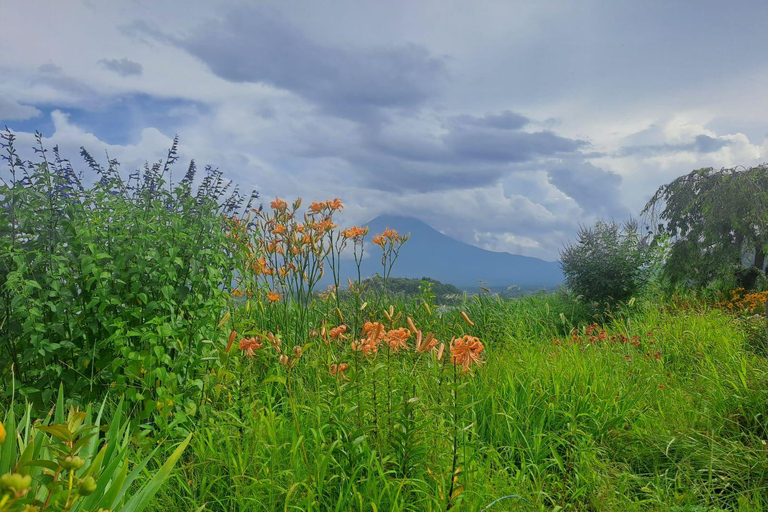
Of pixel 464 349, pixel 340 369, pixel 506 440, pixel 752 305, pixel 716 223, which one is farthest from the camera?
pixel 716 223

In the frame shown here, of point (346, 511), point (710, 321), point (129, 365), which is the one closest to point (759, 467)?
point (346, 511)

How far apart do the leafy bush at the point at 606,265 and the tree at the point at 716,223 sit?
124 centimetres

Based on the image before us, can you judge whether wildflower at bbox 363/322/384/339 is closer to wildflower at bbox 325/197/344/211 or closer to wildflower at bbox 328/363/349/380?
wildflower at bbox 328/363/349/380

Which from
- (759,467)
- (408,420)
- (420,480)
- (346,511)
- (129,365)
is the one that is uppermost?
(129,365)

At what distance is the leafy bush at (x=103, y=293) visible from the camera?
10.7 ft

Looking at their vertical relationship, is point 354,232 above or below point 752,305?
above

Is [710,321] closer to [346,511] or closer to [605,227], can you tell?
[605,227]

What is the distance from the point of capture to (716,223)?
978 centimetres

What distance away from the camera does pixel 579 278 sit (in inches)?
370

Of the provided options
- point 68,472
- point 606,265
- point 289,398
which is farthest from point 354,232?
point 606,265

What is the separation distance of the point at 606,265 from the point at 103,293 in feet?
26.5

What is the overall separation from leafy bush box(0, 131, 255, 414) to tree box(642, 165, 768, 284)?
31.1ft

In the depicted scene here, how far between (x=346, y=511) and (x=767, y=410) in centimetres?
320

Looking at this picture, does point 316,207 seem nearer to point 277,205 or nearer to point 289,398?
point 277,205
